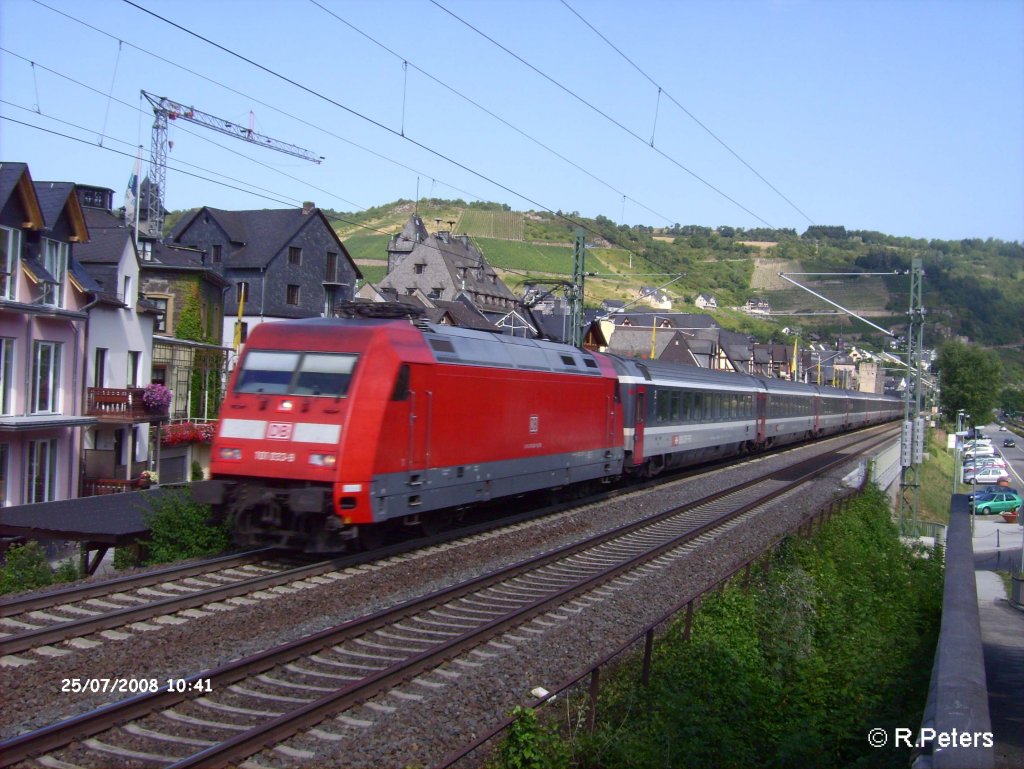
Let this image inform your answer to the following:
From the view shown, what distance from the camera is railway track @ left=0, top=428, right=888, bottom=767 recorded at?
6582 millimetres

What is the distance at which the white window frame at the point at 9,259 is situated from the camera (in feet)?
75.7

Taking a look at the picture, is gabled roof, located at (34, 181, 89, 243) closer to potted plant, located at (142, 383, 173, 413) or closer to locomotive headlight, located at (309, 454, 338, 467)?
potted plant, located at (142, 383, 173, 413)

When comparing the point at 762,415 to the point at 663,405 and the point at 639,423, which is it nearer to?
the point at 663,405

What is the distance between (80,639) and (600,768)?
5.19 m

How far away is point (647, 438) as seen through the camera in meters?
24.6

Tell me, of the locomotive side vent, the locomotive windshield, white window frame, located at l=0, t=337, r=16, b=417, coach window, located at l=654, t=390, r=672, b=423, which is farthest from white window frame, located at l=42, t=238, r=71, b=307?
coach window, located at l=654, t=390, r=672, b=423

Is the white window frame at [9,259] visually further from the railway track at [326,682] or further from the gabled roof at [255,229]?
the gabled roof at [255,229]

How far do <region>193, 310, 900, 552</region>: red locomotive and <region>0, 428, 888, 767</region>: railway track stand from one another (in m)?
1.93

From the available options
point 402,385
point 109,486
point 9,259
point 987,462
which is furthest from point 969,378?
point 402,385

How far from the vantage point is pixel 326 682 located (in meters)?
8.35

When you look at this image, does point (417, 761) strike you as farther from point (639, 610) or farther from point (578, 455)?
point (578, 455)

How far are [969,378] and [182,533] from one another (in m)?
75.5

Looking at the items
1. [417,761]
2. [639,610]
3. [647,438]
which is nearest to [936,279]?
[647,438]

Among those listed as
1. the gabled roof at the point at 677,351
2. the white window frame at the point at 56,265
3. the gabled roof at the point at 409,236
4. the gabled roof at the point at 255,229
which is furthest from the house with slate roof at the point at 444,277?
the white window frame at the point at 56,265
